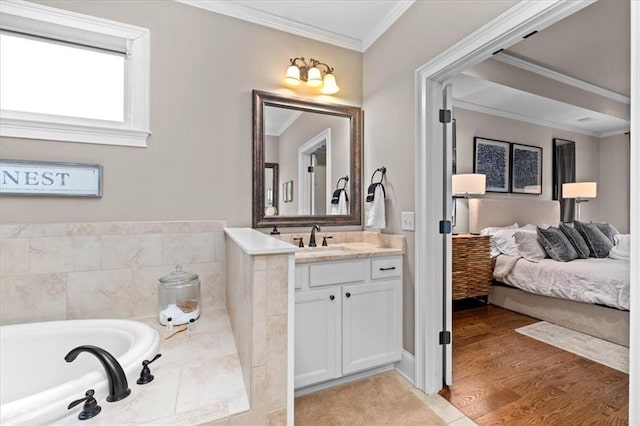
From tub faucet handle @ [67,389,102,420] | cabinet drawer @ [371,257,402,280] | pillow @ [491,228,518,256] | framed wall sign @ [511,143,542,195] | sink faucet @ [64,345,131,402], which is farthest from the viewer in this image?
framed wall sign @ [511,143,542,195]

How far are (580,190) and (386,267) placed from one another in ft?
12.3

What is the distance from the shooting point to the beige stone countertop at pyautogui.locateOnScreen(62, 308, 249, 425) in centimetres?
96

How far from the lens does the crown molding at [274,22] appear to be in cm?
208

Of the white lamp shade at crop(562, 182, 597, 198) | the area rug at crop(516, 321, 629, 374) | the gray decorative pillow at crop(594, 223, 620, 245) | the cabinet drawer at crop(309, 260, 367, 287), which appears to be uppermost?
the white lamp shade at crop(562, 182, 597, 198)

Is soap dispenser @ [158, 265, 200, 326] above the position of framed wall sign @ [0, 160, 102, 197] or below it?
below

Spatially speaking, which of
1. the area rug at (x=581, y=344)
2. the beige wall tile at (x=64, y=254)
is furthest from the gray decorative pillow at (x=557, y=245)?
the beige wall tile at (x=64, y=254)

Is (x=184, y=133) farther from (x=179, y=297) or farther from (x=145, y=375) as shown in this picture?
(x=145, y=375)

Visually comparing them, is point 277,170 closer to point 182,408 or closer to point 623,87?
point 182,408

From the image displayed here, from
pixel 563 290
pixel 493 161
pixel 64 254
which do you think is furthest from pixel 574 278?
pixel 64 254

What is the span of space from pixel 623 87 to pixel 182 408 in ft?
17.6

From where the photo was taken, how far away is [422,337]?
1855 mm

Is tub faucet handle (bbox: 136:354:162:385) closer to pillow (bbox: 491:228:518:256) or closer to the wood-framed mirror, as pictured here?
the wood-framed mirror

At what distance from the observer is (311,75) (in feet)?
7.55

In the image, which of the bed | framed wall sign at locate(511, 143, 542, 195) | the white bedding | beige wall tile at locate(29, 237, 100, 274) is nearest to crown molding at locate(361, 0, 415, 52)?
the bed
